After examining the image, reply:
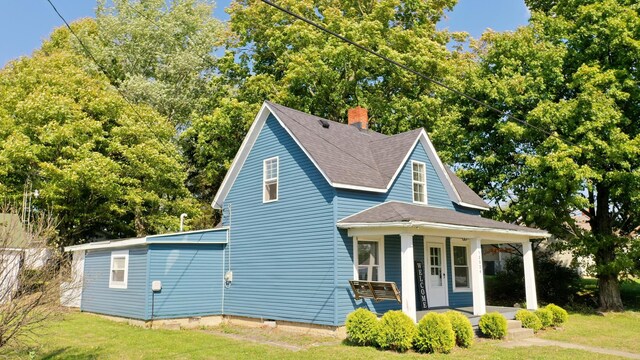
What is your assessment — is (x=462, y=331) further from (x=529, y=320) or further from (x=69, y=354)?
(x=69, y=354)

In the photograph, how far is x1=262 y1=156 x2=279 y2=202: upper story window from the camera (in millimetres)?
16641

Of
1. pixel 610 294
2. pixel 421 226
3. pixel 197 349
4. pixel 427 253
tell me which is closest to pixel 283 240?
pixel 197 349

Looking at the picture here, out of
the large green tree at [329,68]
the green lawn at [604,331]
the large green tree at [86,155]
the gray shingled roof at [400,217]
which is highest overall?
the large green tree at [329,68]

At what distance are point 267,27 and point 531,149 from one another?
1812 cm

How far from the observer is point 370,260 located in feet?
48.8

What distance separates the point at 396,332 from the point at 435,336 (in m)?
0.91

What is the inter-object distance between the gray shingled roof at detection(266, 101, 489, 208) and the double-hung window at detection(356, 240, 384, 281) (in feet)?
6.06

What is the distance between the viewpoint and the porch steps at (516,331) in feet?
44.2

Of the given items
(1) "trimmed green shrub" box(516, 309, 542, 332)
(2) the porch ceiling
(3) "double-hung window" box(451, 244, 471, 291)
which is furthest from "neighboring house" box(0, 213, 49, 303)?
(3) "double-hung window" box(451, 244, 471, 291)

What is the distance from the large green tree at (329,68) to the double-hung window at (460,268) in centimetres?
898

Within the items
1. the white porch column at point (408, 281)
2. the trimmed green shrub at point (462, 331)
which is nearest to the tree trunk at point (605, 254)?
the trimmed green shrub at point (462, 331)

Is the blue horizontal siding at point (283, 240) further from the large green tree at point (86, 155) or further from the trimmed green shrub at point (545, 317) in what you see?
the large green tree at point (86, 155)

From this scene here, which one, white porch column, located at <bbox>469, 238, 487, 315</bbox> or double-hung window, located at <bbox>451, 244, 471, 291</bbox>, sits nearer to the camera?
white porch column, located at <bbox>469, 238, 487, 315</bbox>

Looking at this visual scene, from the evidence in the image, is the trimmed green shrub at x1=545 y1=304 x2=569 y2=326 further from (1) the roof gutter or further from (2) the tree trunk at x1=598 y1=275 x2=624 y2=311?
(2) the tree trunk at x1=598 y1=275 x2=624 y2=311
